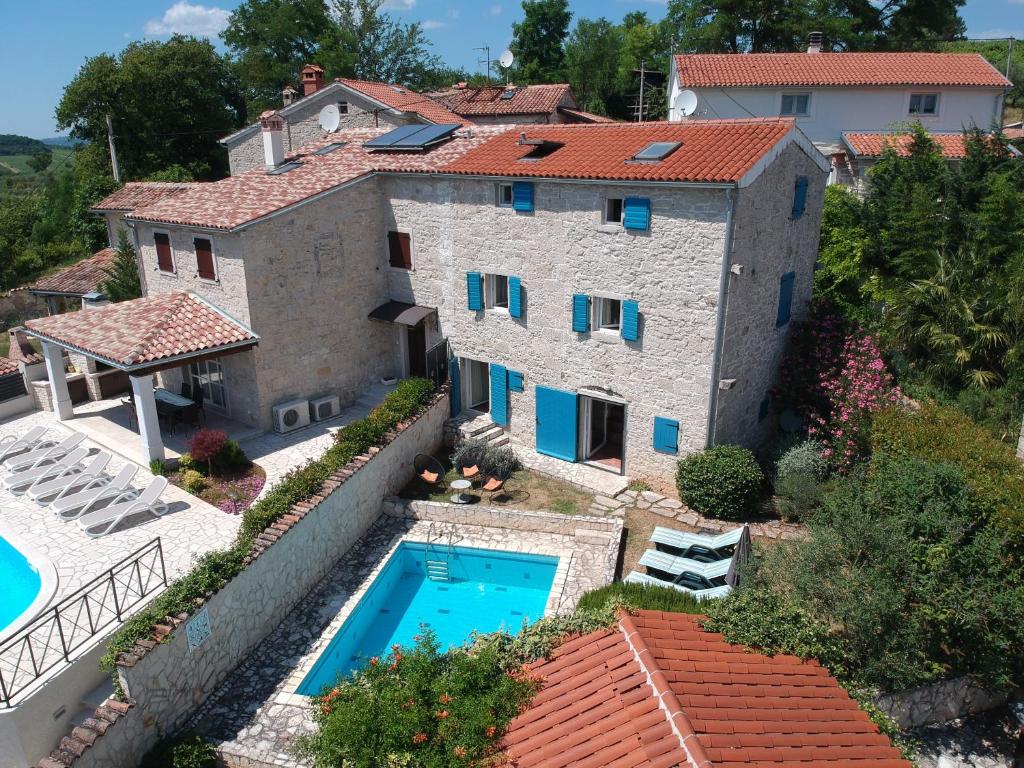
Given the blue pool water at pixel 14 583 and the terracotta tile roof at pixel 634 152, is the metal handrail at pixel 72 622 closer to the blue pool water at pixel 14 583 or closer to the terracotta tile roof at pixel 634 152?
the blue pool water at pixel 14 583

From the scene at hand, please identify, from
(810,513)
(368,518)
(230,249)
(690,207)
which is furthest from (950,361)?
(230,249)

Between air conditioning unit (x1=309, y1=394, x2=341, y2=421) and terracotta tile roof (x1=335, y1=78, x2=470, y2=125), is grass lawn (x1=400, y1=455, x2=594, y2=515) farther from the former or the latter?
terracotta tile roof (x1=335, y1=78, x2=470, y2=125)

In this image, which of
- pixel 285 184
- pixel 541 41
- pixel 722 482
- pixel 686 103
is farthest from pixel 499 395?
pixel 541 41

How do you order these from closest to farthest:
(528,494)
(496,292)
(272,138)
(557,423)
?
1. (528,494)
2. (557,423)
3. (496,292)
4. (272,138)

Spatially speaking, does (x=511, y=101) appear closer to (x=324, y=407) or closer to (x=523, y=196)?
(x=523, y=196)

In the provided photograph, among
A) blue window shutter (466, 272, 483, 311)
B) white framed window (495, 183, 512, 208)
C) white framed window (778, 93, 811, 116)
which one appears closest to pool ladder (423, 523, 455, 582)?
blue window shutter (466, 272, 483, 311)

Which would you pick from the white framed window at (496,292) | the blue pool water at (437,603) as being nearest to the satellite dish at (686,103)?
the white framed window at (496,292)
